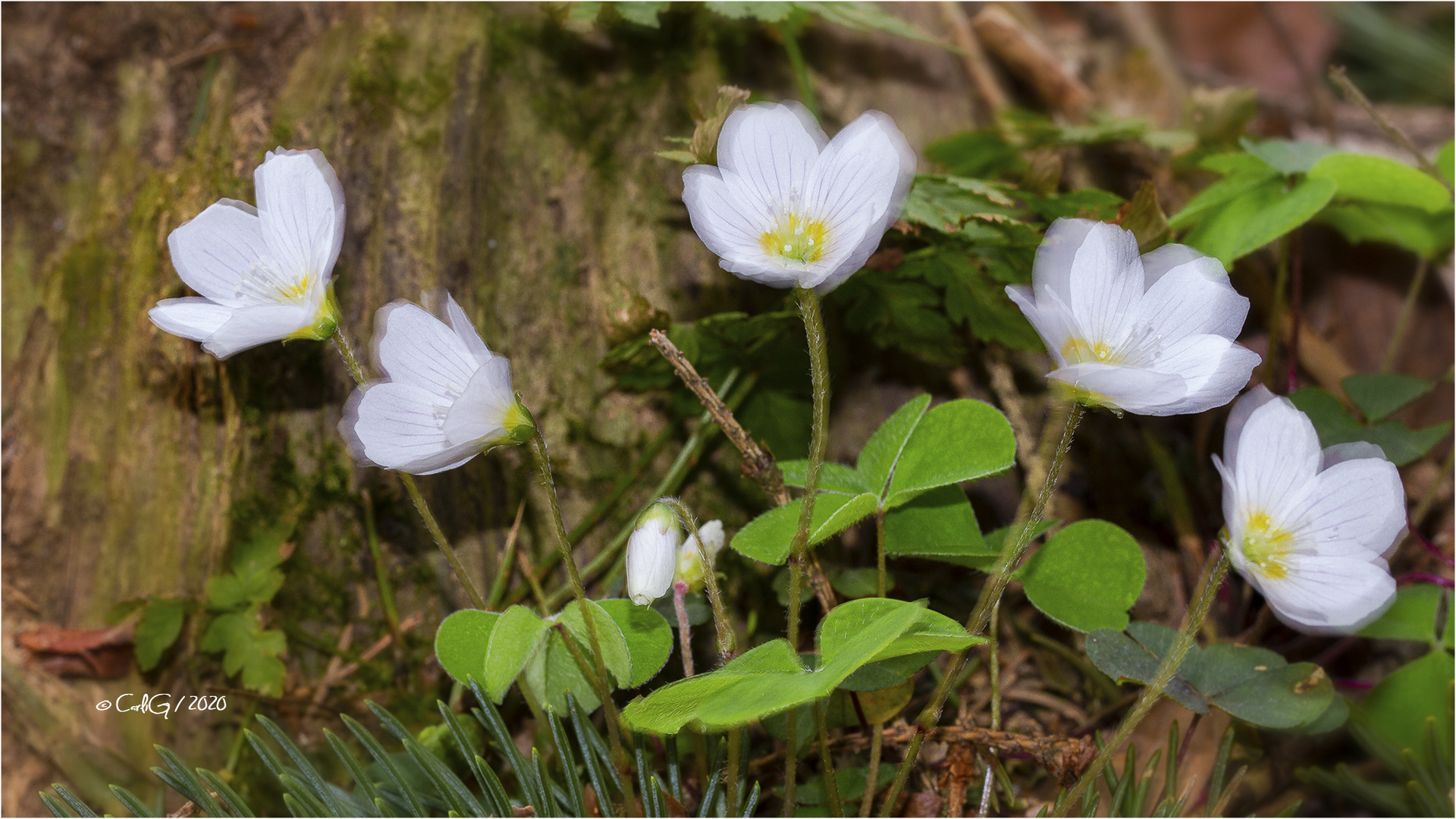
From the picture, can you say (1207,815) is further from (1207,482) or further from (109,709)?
(109,709)

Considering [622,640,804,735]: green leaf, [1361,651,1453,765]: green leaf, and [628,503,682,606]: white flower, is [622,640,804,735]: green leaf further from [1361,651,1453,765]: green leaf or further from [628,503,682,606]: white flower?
[1361,651,1453,765]: green leaf

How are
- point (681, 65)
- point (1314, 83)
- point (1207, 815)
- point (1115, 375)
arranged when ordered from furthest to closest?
point (1314, 83) < point (681, 65) < point (1207, 815) < point (1115, 375)

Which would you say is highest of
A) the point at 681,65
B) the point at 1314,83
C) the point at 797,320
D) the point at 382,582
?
the point at 681,65

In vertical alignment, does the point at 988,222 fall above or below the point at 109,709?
above

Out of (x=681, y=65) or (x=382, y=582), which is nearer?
(x=382, y=582)

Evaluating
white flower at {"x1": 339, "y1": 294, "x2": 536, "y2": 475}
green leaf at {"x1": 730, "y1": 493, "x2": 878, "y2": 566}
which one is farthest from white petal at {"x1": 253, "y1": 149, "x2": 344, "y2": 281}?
green leaf at {"x1": 730, "y1": 493, "x2": 878, "y2": 566}

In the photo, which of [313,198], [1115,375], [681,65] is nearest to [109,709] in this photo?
[313,198]
